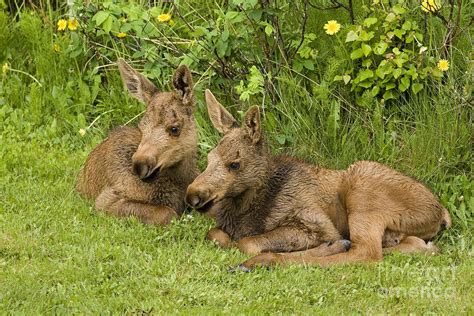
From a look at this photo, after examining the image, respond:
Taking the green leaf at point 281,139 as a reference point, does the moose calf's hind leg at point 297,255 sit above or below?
below

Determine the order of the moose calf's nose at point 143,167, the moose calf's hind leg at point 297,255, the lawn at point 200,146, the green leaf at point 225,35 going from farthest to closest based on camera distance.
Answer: the green leaf at point 225,35, the moose calf's nose at point 143,167, the moose calf's hind leg at point 297,255, the lawn at point 200,146

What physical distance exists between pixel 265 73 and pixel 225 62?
0.44m

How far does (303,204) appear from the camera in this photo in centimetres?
880

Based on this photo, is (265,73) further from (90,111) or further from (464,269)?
(464,269)

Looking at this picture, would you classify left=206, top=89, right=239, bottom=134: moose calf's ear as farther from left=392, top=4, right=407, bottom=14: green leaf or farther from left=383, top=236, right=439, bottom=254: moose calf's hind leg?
left=392, top=4, right=407, bottom=14: green leaf

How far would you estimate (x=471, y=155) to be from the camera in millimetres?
9445

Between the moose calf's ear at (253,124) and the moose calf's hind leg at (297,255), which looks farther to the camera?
the moose calf's ear at (253,124)

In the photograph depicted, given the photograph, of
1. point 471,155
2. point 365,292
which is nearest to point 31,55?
point 471,155

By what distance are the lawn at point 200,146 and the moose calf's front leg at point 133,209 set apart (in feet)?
0.50

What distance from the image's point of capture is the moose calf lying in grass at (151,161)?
908cm

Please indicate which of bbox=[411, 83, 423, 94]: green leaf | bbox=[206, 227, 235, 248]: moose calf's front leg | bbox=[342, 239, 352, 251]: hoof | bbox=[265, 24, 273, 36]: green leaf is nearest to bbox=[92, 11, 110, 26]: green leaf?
bbox=[265, 24, 273, 36]: green leaf

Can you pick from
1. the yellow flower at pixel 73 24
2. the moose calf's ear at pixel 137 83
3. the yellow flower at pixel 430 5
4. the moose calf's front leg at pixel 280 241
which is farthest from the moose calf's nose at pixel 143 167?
the yellow flower at pixel 73 24

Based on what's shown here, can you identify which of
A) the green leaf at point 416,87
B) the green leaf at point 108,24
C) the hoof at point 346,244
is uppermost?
the green leaf at point 108,24

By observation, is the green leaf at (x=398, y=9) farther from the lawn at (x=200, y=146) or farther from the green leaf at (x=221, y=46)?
the green leaf at (x=221, y=46)
